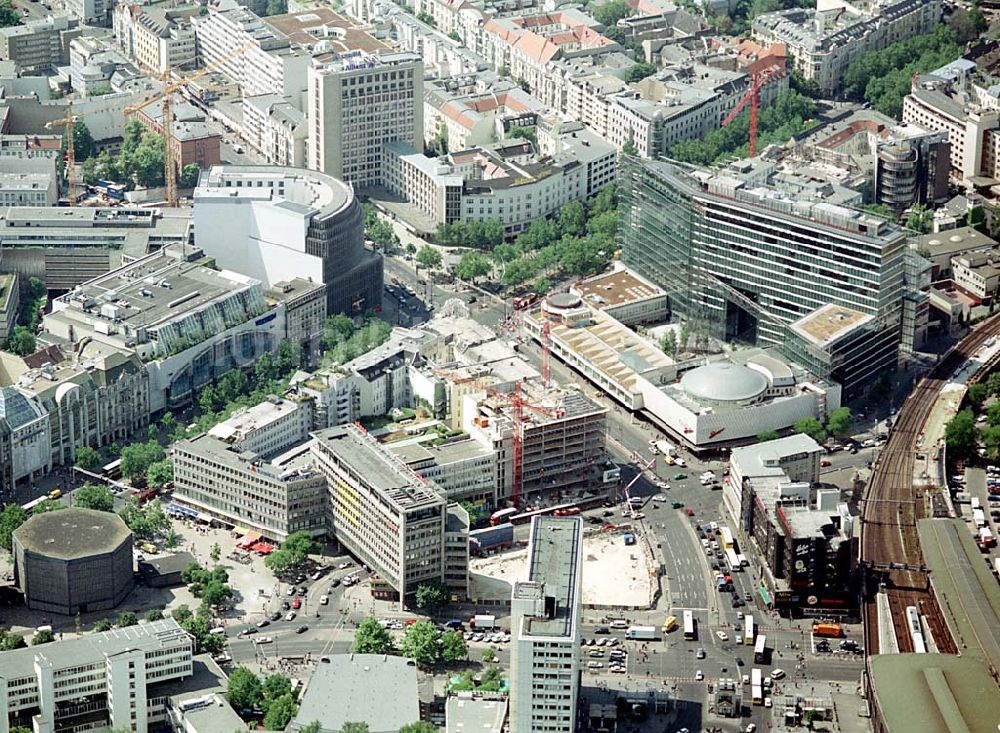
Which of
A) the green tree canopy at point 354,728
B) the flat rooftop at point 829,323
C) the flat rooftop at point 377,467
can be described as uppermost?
the flat rooftop at point 377,467

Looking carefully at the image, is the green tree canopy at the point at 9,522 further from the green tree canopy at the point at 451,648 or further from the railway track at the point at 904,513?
the railway track at the point at 904,513

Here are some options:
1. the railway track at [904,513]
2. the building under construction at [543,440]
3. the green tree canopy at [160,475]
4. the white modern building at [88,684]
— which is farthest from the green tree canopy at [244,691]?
the railway track at [904,513]

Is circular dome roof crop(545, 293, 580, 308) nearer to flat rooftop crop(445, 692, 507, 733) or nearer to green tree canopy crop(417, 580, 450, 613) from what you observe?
green tree canopy crop(417, 580, 450, 613)

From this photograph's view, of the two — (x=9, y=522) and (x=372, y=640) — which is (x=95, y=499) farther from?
(x=372, y=640)

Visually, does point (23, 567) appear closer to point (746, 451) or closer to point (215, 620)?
point (215, 620)

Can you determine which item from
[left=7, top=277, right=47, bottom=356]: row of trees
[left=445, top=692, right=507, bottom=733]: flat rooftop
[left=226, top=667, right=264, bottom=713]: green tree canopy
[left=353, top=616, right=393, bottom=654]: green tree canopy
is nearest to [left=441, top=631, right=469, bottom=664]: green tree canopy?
[left=353, top=616, right=393, bottom=654]: green tree canopy

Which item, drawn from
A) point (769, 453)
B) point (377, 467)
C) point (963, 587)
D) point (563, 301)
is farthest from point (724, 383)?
point (377, 467)
